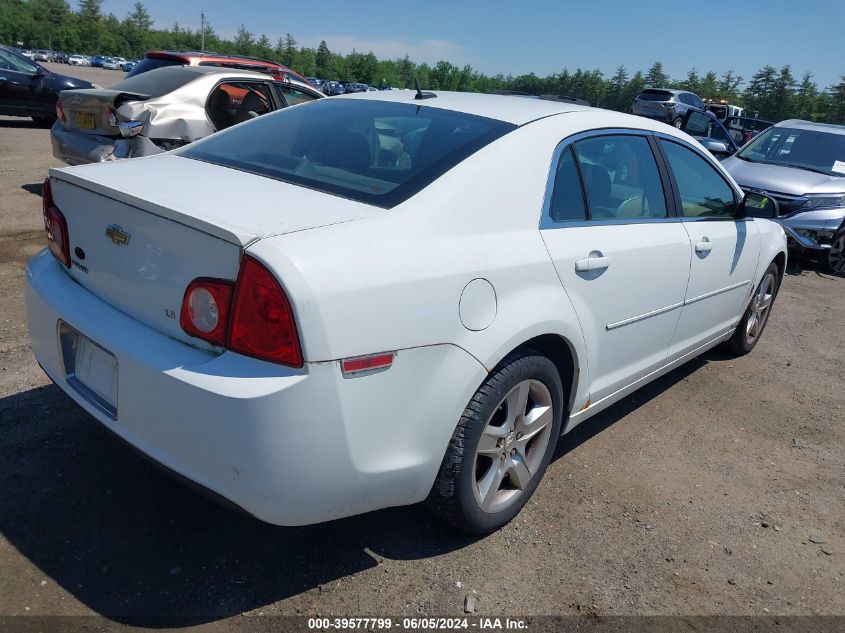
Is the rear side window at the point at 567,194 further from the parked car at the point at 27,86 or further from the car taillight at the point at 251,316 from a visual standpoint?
Result: the parked car at the point at 27,86

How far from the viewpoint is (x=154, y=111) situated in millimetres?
6465

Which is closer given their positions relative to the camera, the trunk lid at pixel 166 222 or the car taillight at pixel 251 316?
the car taillight at pixel 251 316

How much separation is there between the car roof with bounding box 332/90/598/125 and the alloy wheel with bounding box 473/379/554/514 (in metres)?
1.14

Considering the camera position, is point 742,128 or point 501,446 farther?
point 742,128

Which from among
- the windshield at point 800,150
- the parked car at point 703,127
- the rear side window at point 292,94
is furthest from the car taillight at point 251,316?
the parked car at point 703,127

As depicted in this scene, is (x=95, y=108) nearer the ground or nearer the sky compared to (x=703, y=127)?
nearer the ground

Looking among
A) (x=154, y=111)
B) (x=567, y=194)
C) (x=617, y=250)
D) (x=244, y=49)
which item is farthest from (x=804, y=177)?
(x=244, y=49)

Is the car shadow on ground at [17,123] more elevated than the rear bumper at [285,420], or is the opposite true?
the rear bumper at [285,420]

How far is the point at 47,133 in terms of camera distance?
42.5 ft

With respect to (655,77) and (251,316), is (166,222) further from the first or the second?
(655,77)

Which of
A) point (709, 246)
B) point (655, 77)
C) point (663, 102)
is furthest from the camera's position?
point (655, 77)

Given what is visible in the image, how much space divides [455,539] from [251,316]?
1300mm

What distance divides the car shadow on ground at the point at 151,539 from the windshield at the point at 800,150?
8.17 m

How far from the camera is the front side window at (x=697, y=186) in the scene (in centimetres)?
369
